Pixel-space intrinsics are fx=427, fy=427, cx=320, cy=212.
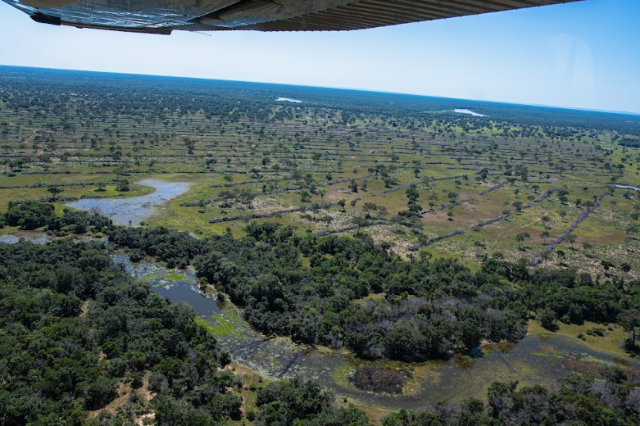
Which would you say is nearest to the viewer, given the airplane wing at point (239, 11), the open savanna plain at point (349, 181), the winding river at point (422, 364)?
the airplane wing at point (239, 11)

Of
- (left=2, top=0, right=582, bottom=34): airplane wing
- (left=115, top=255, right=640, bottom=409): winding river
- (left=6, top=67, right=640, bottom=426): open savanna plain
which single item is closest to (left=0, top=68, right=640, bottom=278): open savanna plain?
(left=6, top=67, right=640, bottom=426): open savanna plain

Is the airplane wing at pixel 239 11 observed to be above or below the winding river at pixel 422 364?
above

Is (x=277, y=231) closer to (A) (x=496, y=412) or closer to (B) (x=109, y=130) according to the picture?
(A) (x=496, y=412)

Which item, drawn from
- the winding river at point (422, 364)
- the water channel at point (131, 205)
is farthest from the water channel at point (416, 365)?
the water channel at point (131, 205)

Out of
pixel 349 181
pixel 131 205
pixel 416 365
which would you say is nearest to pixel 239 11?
pixel 416 365

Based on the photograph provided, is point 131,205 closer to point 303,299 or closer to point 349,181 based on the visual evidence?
point 303,299

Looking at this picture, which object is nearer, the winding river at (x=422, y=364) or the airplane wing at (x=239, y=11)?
the airplane wing at (x=239, y=11)

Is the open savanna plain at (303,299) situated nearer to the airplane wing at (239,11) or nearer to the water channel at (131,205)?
the water channel at (131,205)
